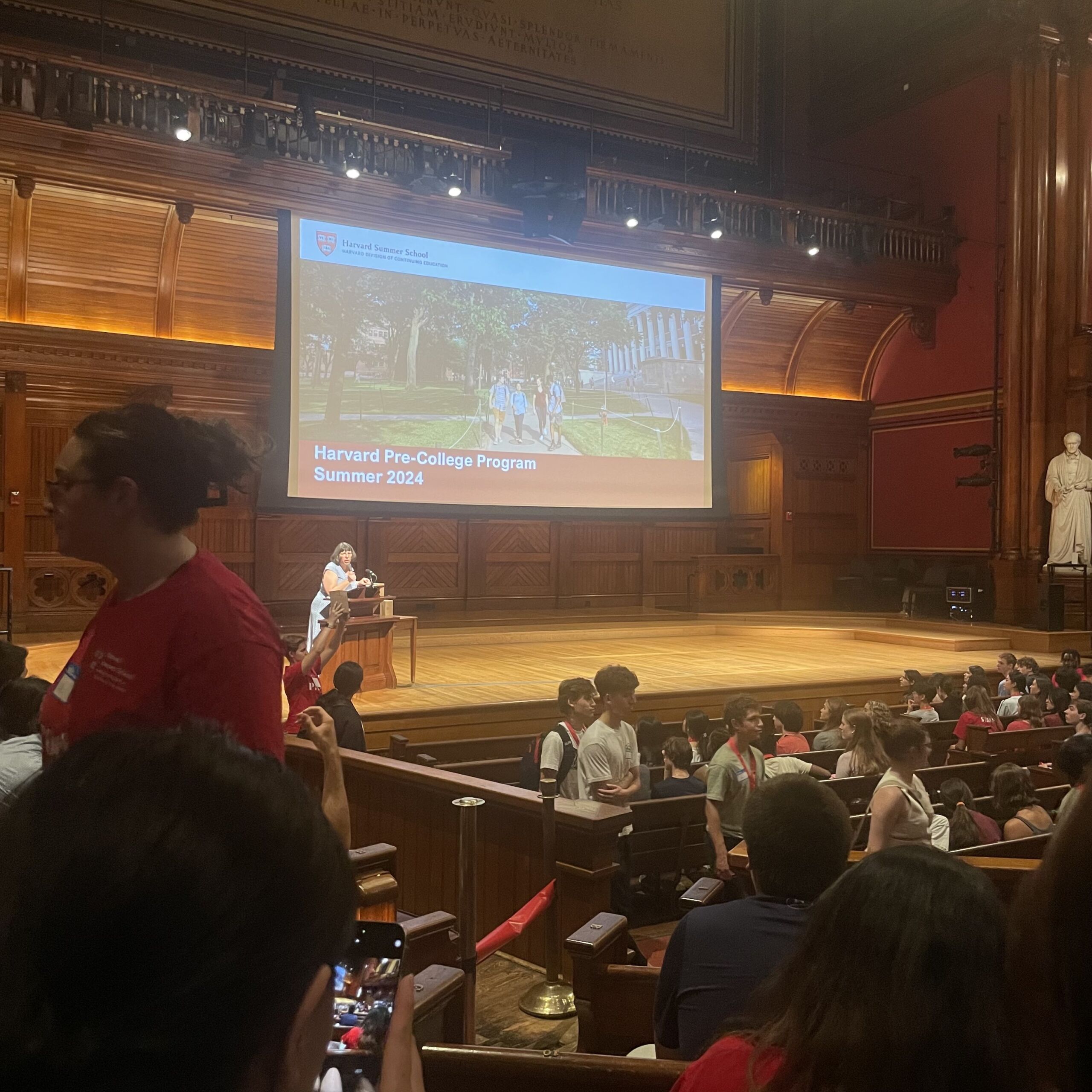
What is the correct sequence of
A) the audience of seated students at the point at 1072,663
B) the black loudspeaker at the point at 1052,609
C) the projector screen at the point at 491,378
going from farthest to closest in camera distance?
the black loudspeaker at the point at 1052,609 → the projector screen at the point at 491,378 → the audience of seated students at the point at 1072,663

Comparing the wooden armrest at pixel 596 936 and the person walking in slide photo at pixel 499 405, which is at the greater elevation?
the person walking in slide photo at pixel 499 405

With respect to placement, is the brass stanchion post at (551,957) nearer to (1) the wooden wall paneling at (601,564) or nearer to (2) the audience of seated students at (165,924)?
(2) the audience of seated students at (165,924)

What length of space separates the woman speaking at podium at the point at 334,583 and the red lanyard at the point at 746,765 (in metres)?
3.74

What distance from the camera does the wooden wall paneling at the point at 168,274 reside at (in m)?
11.7

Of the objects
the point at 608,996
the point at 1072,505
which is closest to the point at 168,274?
the point at 1072,505

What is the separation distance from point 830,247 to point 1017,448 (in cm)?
358

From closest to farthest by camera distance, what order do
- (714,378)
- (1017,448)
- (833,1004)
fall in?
(833,1004)
(714,378)
(1017,448)

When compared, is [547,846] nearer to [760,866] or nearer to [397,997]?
[760,866]

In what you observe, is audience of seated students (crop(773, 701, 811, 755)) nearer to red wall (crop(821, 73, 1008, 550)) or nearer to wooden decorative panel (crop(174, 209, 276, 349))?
wooden decorative panel (crop(174, 209, 276, 349))

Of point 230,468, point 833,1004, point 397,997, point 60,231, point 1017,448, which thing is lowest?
point 833,1004

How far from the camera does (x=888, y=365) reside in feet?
53.9

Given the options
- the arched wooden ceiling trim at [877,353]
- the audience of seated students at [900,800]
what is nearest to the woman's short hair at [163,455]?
the audience of seated students at [900,800]

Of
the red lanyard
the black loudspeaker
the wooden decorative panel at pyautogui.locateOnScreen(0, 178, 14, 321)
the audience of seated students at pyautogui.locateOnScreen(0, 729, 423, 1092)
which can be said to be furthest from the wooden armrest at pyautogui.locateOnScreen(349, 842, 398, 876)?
the black loudspeaker

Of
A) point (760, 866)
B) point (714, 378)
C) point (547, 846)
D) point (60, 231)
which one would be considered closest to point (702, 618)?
point (714, 378)
